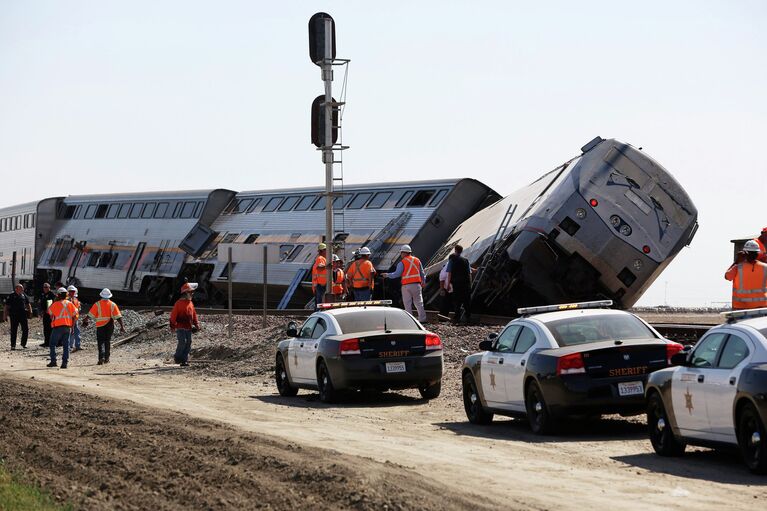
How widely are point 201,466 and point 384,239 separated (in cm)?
2516

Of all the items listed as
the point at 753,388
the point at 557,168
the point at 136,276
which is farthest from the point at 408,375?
the point at 136,276

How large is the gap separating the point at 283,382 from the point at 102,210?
110ft

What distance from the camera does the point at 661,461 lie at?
39.6ft

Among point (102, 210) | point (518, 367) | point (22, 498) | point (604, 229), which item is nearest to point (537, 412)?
point (518, 367)

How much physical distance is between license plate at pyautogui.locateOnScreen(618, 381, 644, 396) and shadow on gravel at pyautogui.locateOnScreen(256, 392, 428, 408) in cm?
538

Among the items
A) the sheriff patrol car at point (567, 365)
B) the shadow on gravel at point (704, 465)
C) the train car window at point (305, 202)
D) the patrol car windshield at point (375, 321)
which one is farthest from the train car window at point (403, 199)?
the shadow on gravel at point (704, 465)

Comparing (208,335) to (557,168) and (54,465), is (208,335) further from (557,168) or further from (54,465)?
(54,465)

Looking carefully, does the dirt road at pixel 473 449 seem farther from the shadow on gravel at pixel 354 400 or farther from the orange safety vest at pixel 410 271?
the orange safety vest at pixel 410 271

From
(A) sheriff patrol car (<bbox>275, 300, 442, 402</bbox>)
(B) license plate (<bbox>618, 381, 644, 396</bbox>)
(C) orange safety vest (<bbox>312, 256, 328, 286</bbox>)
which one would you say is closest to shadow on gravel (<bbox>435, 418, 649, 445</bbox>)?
(B) license plate (<bbox>618, 381, 644, 396</bbox>)

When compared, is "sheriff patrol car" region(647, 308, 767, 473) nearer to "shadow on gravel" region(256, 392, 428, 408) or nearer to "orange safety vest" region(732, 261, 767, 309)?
"orange safety vest" region(732, 261, 767, 309)

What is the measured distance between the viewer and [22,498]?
10.7 m

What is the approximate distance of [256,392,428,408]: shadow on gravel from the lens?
18.9 meters

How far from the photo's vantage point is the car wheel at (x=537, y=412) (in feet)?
46.4

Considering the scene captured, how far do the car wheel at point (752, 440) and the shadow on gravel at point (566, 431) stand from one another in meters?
3.05
